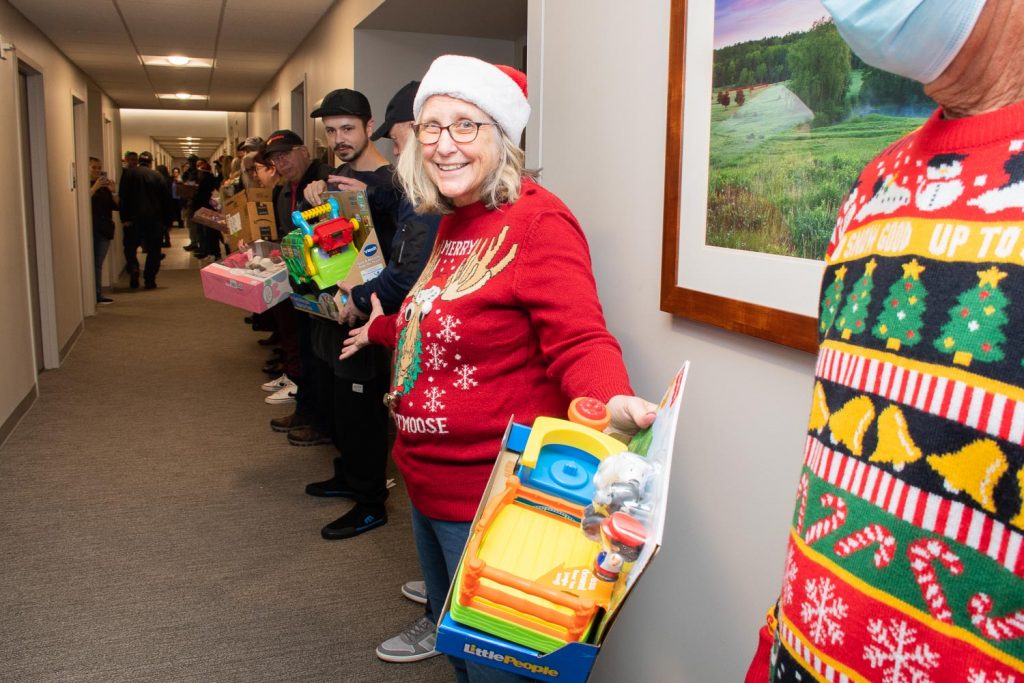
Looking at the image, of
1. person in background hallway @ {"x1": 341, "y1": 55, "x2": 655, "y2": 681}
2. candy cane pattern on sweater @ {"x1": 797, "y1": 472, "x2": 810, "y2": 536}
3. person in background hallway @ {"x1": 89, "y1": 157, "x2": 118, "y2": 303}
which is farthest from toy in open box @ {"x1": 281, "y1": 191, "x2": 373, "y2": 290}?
person in background hallway @ {"x1": 89, "y1": 157, "x2": 118, "y2": 303}

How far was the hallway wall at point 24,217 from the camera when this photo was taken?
4754 mm

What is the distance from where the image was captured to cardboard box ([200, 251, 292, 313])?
310cm

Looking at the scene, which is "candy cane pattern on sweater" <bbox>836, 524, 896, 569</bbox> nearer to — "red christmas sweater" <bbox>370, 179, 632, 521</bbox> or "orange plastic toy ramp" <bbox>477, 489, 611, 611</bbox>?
"orange plastic toy ramp" <bbox>477, 489, 611, 611</bbox>

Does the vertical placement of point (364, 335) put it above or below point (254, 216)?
below

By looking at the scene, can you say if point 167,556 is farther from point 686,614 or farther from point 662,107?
point 662,107

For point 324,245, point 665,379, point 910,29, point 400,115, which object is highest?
point 400,115

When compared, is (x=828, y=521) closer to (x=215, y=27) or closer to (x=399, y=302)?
(x=399, y=302)

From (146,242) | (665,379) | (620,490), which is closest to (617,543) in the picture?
(620,490)

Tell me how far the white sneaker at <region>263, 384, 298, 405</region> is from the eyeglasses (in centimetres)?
403

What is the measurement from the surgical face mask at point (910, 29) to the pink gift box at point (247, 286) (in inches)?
105

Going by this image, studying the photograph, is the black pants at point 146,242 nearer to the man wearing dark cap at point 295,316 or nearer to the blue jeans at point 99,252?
the blue jeans at point 99,252

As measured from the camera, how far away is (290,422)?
15.3 feet

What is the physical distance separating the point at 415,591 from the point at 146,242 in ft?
28.8

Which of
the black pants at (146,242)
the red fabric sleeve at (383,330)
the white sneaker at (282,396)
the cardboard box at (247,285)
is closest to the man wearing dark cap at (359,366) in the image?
the cardboard box at (247,285)
